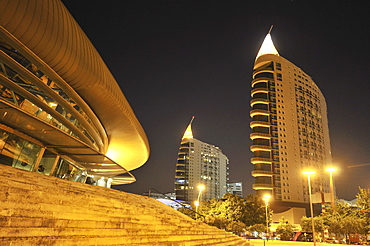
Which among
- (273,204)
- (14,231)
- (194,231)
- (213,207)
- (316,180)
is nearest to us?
(14,231)

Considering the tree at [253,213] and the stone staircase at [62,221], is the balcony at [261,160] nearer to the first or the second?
the tree at [253,213]

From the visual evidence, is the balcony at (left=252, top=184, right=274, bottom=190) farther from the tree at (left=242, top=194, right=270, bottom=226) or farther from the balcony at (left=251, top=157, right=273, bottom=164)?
the tree at (left=242, top=194, right=270, bottom=226)

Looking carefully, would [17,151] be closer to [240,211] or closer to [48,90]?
[48,90]

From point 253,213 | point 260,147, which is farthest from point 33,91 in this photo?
point 260,147

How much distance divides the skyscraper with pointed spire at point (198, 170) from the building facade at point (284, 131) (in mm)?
54980

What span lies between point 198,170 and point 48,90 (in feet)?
452

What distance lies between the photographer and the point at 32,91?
559 inches

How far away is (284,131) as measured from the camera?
75.9 metres

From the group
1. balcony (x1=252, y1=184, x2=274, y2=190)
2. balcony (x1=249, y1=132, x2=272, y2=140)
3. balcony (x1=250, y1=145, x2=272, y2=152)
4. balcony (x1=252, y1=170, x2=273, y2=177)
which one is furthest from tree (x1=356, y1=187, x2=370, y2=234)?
balcony (x1=249, y1=132, x2=272, y2=140)

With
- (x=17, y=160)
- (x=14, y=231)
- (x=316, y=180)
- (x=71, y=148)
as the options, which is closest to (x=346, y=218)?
(x=71, y=148)

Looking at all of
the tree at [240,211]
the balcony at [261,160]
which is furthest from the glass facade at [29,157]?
the balcony at [261,160]

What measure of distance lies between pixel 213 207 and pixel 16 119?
44.2 metres

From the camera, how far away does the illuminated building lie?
476 inches

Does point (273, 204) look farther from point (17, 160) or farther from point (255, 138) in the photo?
point (17, 160)
